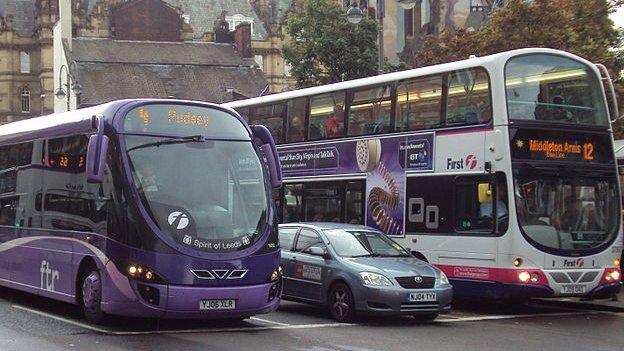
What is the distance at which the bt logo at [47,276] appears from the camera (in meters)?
13.9

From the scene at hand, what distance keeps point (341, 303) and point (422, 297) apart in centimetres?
134

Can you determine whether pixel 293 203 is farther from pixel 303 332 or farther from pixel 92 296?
pixel 92 296

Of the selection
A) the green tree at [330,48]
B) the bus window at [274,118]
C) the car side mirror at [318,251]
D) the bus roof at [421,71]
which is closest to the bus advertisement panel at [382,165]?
the bus roof at [421,71]

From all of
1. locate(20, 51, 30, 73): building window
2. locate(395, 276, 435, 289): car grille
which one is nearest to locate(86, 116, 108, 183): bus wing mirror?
locate(395, 276, 435, 289): car grille

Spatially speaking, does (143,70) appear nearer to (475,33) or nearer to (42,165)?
(475,33)

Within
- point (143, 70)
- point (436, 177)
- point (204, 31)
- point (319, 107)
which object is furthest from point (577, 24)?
point (204, 31)

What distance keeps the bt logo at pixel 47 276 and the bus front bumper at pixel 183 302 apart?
6.31ft

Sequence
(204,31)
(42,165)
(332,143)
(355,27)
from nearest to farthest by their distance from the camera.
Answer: (42,165)
(332,143)
(355,27)
(204,31)

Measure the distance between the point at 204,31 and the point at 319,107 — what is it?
3191 inches

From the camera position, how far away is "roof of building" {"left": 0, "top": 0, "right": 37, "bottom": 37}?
336ft

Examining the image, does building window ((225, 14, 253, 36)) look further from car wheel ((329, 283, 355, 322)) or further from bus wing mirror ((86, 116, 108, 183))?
bus wing mirror ((86, 116, 108, 183))

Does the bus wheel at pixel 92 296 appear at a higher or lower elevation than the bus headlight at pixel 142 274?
lower

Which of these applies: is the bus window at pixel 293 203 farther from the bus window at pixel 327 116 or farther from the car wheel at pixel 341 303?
the car wheel at pixel 341 303

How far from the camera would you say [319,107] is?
20.7m
